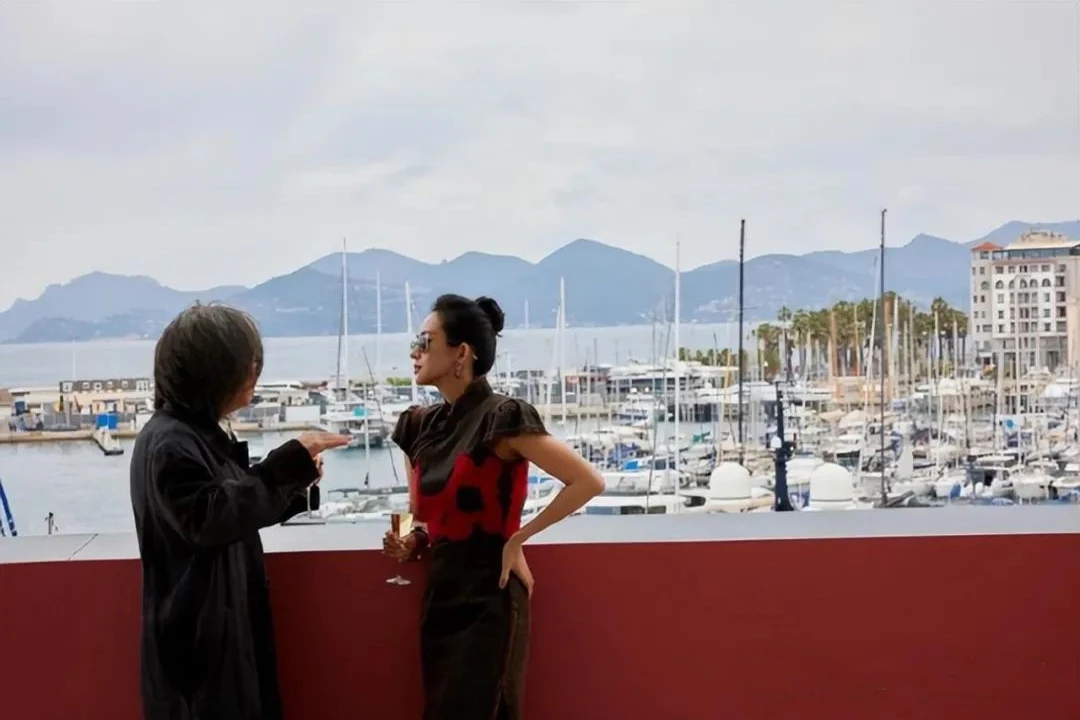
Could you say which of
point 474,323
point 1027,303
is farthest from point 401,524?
point 1027,303

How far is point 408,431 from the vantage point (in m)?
2.08

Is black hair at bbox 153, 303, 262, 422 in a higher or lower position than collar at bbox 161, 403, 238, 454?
higher

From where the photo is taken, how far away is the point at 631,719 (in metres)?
2.46

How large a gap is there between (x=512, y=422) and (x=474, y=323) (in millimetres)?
211

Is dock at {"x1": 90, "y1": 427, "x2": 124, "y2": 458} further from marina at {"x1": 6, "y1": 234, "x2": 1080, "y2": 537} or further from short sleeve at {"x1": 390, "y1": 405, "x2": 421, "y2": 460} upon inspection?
short sleeve at {"x1": 390, "y1": 405, "x2": 421, "y2": 460}

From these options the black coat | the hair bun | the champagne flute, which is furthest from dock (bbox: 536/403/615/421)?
the black coat

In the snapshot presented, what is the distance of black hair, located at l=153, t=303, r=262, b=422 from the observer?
1.71 metres

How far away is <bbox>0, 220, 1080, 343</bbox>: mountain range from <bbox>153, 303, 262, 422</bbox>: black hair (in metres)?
2.07

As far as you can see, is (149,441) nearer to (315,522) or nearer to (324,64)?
(315,522)

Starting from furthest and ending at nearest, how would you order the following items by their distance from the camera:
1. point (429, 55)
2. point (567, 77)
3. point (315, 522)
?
point (567, 77) < point (429, 55) < point (315, 522)

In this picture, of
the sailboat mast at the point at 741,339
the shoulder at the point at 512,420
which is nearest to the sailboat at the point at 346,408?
the shoulder at the point at 512,420

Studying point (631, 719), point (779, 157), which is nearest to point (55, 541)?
point (631, 719)

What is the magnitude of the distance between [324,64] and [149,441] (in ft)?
10.9

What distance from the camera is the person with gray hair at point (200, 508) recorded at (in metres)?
1.65
